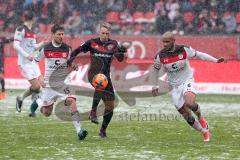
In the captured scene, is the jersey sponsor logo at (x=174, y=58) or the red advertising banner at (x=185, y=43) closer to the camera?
the jersey sponsor logo at (x=174, y=58)

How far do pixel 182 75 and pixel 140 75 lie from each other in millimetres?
10229

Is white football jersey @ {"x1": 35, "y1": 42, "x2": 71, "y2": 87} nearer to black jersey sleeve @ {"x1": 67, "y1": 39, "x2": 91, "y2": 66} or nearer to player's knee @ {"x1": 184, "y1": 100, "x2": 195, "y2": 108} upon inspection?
black jersey sleeve @ {"x1": 67, "y1": 39, "x2": 91, "y2": 66}

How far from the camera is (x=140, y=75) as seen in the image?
893 inches

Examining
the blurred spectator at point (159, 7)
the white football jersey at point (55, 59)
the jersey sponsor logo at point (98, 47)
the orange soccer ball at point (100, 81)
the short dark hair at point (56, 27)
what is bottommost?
the orange soccer ball at point (100, 81)

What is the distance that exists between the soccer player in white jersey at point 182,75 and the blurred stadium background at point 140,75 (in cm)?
42

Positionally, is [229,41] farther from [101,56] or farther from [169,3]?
[101,56]

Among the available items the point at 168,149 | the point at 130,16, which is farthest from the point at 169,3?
the point at 168,149

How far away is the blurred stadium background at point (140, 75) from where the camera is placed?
1114 cm

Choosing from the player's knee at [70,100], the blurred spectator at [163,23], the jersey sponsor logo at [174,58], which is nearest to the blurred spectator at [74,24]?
the blurred spectator at [163,23]

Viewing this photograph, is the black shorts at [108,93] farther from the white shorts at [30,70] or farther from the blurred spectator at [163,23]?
the blurred spectator at [163,23]

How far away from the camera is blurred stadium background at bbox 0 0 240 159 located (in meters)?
11.1

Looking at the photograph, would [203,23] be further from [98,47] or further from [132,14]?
[98,47]

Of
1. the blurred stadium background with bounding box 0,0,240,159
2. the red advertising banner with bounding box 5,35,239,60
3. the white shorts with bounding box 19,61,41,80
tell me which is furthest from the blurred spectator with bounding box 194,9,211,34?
the white shorts with bounding box 19,61,41,80

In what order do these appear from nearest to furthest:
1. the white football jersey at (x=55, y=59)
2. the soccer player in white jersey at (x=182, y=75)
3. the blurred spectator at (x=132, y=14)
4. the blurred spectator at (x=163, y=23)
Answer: the soccer player in white jersey at (x=182, y=75), the white football jersey at (x=55, y=59), the blurred spectator at (x=132, y=14), the blurred spectator at (x=163, y=23)
